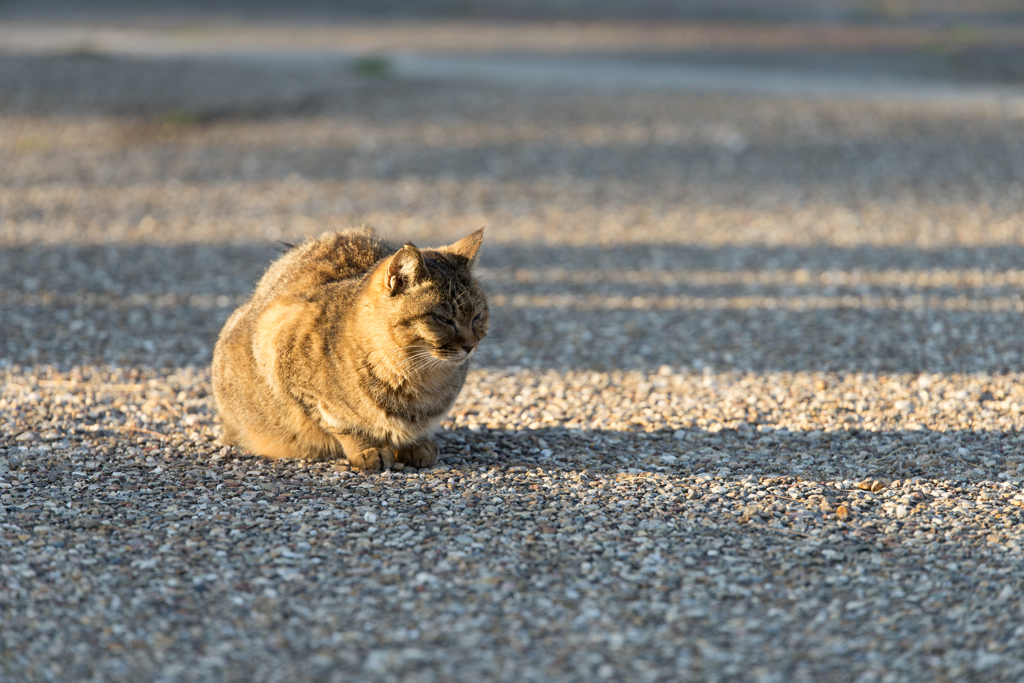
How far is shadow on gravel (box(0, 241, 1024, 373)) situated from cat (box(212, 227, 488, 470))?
1.57 m

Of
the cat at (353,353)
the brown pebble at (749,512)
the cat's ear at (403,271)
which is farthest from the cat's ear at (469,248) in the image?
the brown pebble at (749,512)

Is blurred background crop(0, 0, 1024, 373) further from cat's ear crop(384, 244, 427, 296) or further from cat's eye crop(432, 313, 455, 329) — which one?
cat's ear crop(384, 244, 427, 296)

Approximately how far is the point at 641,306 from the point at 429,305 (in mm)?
3250

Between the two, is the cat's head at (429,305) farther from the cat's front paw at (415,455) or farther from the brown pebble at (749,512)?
the brown pebble at (749,512)

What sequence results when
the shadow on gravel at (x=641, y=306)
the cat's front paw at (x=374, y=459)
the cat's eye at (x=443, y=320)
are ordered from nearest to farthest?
the cat's eye at (x=443, y=320)
the cat's front paw at (x=374, y=459)
the shadow on gravel at (x=641, y=306)

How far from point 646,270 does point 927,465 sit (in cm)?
350

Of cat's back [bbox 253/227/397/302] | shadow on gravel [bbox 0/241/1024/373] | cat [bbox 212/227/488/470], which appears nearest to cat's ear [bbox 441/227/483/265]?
cat [bbox 212/227/488/470]

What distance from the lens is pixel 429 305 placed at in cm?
399

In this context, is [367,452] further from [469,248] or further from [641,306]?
[641,306]

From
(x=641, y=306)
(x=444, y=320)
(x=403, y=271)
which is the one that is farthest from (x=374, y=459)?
(x=641, y=306)

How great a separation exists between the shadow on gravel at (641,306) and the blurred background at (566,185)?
25 millimetres

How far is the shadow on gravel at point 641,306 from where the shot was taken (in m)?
6.00

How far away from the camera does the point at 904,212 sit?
8.77 metres

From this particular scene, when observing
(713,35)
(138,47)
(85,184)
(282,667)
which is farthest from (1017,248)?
(138,47)
